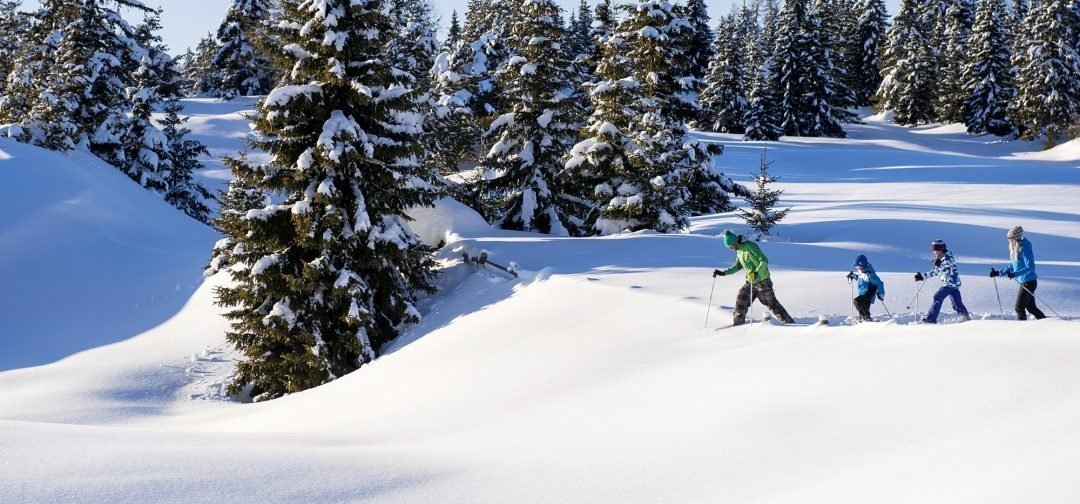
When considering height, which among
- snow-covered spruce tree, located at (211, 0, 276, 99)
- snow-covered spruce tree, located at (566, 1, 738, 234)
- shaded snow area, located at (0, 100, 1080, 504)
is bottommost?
shaded snow area, located at (0, 100, 1080, 504)

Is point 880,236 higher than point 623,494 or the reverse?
higher

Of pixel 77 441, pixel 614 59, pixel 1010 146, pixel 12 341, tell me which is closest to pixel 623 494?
pixel 77 441

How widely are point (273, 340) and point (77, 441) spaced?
9845 mm

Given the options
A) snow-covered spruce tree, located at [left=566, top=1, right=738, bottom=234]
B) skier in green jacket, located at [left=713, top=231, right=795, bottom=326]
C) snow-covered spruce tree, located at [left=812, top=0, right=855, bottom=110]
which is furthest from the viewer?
snow-covered spruce tree, located at [left=812, top=0, right=855, bottom=110]

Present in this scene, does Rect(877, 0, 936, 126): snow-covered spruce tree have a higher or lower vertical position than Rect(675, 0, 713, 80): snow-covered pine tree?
lower

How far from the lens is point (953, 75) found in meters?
64.2

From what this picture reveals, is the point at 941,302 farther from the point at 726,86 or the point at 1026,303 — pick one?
the point at 726,86

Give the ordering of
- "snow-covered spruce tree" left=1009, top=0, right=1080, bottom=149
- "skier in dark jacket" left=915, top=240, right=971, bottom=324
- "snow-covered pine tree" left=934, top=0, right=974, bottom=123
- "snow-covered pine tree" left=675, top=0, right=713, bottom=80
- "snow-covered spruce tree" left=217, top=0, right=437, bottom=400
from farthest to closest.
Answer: "snow-covered pine tree" left=675, top=0, right=713, bottom=80
"snow-covered pine tree" left=934, top=0, right=974, bottom=123
"snow-covered spruce tree" left=1009, top=0, right=1080, bottom=149
"snow-covered spruce tree" left=217, top=0, right=437, bottom=400
"skier in dark jacket" left=915, top=240, right=971, bottom=324

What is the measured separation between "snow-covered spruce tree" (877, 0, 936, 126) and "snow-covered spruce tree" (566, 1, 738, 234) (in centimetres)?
4825

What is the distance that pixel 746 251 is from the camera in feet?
37.9

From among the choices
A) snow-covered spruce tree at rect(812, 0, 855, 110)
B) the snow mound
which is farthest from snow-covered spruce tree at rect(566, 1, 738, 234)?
snow-covered spruce tree at rect(812, 0, 855, 110)

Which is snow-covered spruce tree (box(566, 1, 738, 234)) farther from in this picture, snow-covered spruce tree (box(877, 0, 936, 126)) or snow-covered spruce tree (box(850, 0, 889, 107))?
snow-covered spruce tree (box(850, 0, 889, 107))

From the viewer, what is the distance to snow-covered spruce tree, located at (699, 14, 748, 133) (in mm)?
57531

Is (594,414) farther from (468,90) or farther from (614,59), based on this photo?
(468,90)
